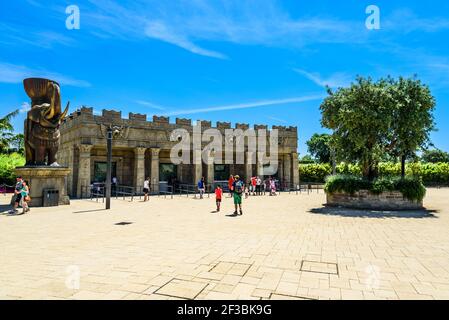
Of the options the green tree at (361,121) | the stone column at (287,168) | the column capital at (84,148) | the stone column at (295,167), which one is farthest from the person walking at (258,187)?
the column capital at (84,148)

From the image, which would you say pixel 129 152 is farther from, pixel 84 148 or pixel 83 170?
pixel 83 170

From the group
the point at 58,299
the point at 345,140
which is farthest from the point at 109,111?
the point at 58,299

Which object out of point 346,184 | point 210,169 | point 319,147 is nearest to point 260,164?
point 210,169

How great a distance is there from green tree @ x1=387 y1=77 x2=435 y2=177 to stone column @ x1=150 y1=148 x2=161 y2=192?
17.9m

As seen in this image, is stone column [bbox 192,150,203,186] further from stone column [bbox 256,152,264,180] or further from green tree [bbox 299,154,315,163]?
green tree [bbox 299,154,315,163]

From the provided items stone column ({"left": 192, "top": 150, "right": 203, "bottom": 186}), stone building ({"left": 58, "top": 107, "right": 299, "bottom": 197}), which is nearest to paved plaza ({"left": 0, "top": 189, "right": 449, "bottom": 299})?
stone building ({"left": 58, "top": 107, "right": 299, "bottom": 197})

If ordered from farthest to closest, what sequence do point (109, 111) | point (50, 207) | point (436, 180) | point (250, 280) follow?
point (436, 180)
point (109, 111)
point (50, 207)
point (250, 280)

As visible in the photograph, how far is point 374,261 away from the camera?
231 inches

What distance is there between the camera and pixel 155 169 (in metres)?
25.2

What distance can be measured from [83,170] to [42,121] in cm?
636

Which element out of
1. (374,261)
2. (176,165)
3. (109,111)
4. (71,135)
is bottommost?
(374,261)

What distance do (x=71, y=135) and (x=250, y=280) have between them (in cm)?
2359

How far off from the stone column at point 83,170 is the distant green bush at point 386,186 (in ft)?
58.2
